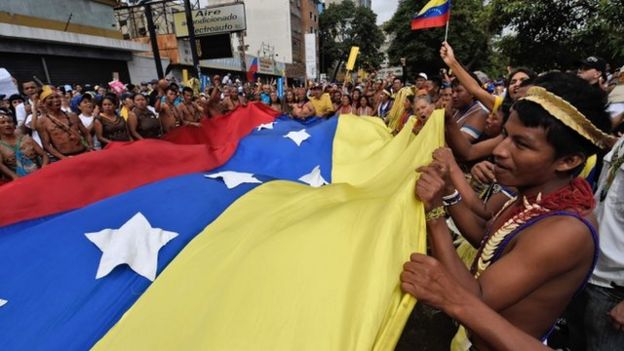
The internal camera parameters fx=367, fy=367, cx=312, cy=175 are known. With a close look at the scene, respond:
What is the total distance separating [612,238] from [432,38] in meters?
34.6

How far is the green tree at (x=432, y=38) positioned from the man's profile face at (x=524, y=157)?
33.9 metres

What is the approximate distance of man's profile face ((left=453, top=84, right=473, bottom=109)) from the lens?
10.6ft

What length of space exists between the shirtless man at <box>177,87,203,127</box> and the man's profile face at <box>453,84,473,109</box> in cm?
549

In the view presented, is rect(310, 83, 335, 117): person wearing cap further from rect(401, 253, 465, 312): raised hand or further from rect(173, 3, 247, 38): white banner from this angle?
rect(173, 3, 247, 38): white banner

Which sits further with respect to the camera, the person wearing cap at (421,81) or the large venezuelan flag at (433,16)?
the person wearing cap at (421,81)

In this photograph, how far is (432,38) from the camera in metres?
32.7

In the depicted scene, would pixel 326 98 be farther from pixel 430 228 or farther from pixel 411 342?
pixel 430 228

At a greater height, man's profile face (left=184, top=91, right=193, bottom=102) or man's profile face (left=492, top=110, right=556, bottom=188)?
man's profile face (left=492, top=110, right=556, bottom=188)

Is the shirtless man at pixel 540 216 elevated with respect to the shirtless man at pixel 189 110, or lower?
elevated

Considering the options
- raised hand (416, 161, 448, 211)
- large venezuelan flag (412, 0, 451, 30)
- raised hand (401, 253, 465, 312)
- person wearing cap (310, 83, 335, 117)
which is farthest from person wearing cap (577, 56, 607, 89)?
person wearing cap (310, 83, 335, 117)

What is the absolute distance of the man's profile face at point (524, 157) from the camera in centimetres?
123

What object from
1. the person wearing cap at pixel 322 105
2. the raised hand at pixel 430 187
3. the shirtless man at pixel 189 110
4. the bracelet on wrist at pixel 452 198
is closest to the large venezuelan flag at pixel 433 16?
the person wearing cap at pixel 322 105

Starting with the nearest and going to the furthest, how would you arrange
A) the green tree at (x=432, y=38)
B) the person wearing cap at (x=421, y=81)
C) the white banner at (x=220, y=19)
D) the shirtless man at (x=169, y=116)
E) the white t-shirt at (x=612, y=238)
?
the white t-shirt at (x=612, y=238) < the shirtless man at (x=169, y=116) < the person wearing cap at (x=421, y=81) < the white banner at (x=220, y=19) < the green tree at (x=432, y=38)

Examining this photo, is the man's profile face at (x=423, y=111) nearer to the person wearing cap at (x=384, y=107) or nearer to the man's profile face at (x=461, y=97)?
the man's profile face at (x=461, y=97)
